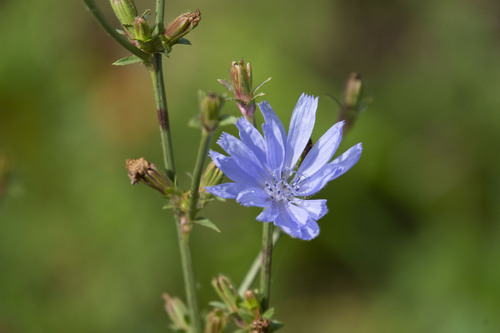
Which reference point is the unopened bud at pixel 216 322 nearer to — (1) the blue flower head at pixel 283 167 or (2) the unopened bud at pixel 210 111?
(1) the blue flower head at pixel 283 167

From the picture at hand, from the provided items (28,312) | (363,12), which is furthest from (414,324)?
(363,12)

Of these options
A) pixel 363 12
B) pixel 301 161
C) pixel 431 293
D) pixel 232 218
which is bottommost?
pixel 431 293

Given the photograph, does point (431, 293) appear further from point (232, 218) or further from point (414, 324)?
point (232, 218)

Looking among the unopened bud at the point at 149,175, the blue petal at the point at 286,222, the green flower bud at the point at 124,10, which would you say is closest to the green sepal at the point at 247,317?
the blue petal at the point at 286,222

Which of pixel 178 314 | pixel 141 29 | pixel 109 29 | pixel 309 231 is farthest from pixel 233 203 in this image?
pixel 109 29

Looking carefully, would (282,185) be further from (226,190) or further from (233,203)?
(233,203)

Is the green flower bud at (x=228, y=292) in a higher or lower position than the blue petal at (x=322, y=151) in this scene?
lower
